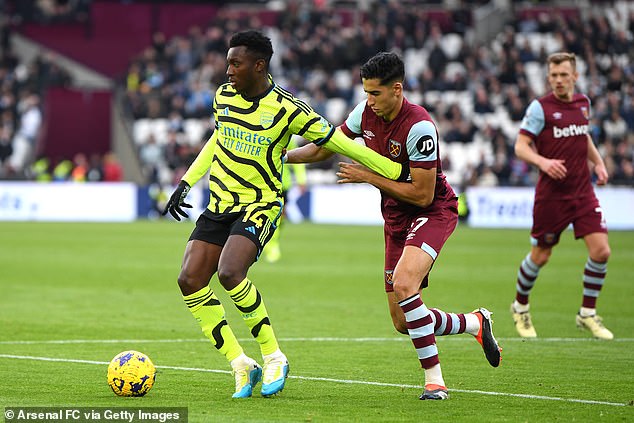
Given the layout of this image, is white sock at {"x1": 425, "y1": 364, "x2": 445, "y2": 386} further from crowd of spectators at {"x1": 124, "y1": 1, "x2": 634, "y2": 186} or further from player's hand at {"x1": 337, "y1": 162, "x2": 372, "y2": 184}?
crowd of spectators at {"x1": 124, "y1": 1, "x2": 634, "y2": 186}

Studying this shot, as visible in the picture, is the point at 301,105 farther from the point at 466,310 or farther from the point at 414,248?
the point at 466,310

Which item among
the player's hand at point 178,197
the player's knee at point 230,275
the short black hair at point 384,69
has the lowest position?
the player's knee at point 230,275

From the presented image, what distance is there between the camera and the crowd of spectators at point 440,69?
35.0 meters

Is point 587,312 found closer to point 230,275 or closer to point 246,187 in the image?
point 246,187

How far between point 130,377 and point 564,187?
19.1 feet

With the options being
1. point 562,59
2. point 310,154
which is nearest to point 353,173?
point 310,154

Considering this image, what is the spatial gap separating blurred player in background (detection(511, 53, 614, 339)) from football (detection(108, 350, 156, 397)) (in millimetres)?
5171

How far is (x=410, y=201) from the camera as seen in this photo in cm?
819

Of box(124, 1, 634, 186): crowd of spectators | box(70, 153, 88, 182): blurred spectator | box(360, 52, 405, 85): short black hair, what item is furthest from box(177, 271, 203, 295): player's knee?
box(70, 153, 88, 182): blurred spectator

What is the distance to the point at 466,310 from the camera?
1418 centimetres

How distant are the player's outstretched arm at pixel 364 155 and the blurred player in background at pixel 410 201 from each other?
0.05 meters

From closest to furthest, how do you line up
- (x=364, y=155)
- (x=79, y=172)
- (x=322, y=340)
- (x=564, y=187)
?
(x=364, y=155) < (x=322, y=340) < (x=564, y=187) < (x=79, y=172)

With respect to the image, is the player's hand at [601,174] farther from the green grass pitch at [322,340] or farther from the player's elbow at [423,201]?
the player's elbow at [423,201]

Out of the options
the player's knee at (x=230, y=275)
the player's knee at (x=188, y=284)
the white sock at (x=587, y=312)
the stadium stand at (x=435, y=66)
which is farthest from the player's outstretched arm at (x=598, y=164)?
the stadium stand at (x=435, y=66)
